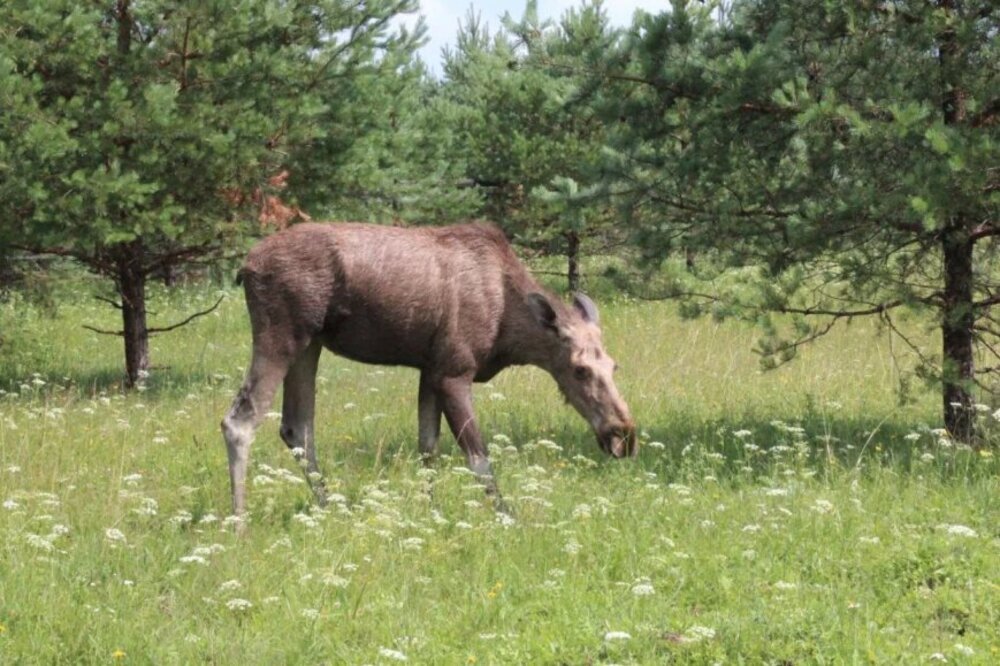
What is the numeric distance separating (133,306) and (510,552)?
28.8ft

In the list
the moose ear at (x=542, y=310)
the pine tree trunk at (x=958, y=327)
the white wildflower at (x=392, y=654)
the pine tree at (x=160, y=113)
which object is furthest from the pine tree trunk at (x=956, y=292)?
the pine tree at (x=160, y=113)

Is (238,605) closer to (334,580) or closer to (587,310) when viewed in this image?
(334,580)

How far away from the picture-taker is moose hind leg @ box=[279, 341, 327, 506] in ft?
29.2

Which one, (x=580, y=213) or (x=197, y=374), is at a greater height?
(x=580, y=213)

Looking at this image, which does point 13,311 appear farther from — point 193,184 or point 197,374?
point 193,184

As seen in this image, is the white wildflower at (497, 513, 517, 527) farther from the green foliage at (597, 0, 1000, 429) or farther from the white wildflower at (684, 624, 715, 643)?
the green foliage at (597, 0, 1000, 429)

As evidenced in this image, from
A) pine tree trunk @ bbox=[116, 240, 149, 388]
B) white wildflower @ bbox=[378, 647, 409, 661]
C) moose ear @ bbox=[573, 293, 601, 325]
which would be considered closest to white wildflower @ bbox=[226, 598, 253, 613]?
white wildflower @ bbox=[378, 647, 409, 661]

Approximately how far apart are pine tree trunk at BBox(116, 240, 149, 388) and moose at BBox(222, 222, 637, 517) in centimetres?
565

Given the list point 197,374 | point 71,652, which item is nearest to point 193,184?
point 197,374

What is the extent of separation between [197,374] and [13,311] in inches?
87.5

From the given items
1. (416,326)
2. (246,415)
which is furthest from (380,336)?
(246,415)

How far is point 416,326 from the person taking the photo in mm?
8930

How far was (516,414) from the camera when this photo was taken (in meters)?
11.5

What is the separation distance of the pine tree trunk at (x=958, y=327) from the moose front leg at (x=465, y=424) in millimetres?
3280
